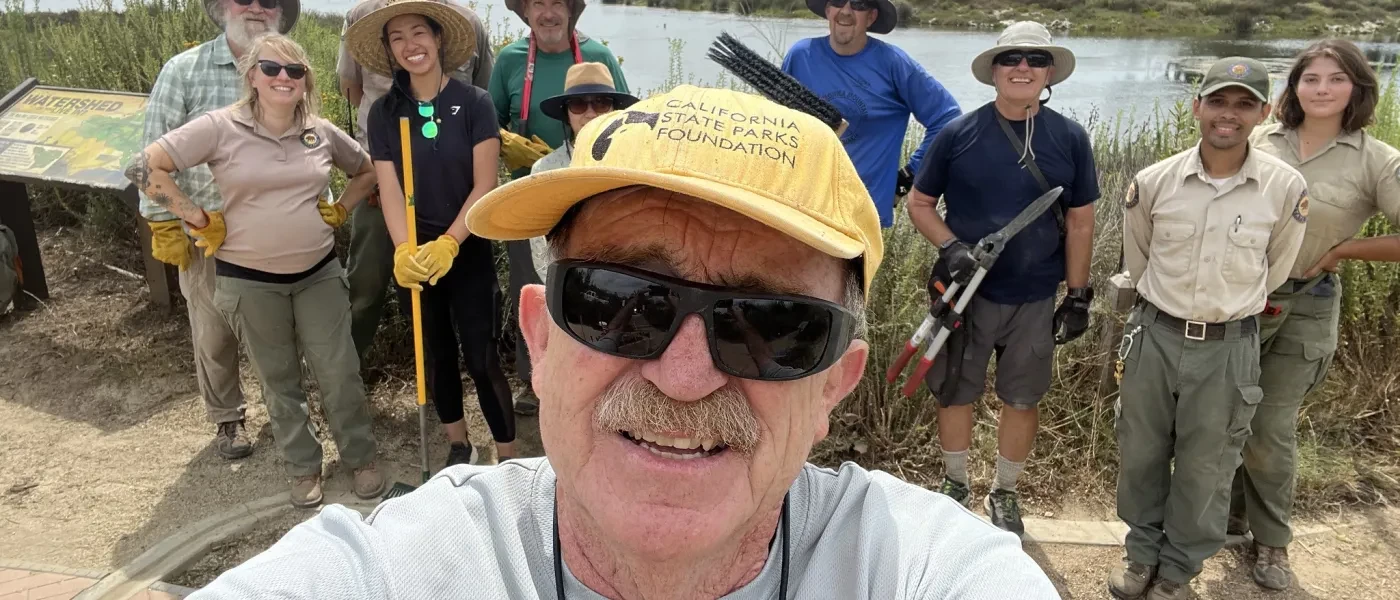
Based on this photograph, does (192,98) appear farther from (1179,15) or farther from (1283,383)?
(1179,15)

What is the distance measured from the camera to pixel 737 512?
1.14 meters

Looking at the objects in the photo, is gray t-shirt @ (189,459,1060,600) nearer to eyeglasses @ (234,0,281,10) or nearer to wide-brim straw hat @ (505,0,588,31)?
wide-brim straw hat @ (505,0,588,31)

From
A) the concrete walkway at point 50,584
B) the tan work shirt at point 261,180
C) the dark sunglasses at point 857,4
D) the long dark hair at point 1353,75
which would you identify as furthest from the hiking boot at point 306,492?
the long dark hair at point 1353,75

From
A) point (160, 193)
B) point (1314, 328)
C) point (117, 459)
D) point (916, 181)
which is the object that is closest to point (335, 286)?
point (160, 193)

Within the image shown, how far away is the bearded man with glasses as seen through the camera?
137 inches

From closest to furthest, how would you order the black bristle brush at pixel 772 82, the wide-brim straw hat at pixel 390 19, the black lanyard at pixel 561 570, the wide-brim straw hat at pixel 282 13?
1. the black lanyard at pixel 561 570
2. the wide-brim straw hat at pixel 390 19
3. the black bristle brush at pixel 772 82
4. the wide-brim straw hat at pixel 282 13

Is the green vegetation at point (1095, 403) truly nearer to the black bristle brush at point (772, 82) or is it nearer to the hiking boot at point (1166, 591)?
the hiking boot at point (1166, 591)

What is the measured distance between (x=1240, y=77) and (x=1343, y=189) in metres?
0.68

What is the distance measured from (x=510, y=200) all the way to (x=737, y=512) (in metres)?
0.54

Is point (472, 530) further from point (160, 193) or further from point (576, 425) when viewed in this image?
point (160, 193)

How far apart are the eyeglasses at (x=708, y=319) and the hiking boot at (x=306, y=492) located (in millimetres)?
2929

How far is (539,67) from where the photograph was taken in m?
3.84

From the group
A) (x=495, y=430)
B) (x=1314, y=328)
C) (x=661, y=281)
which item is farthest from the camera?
(x=495, y=430)

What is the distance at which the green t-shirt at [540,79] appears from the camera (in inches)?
150
